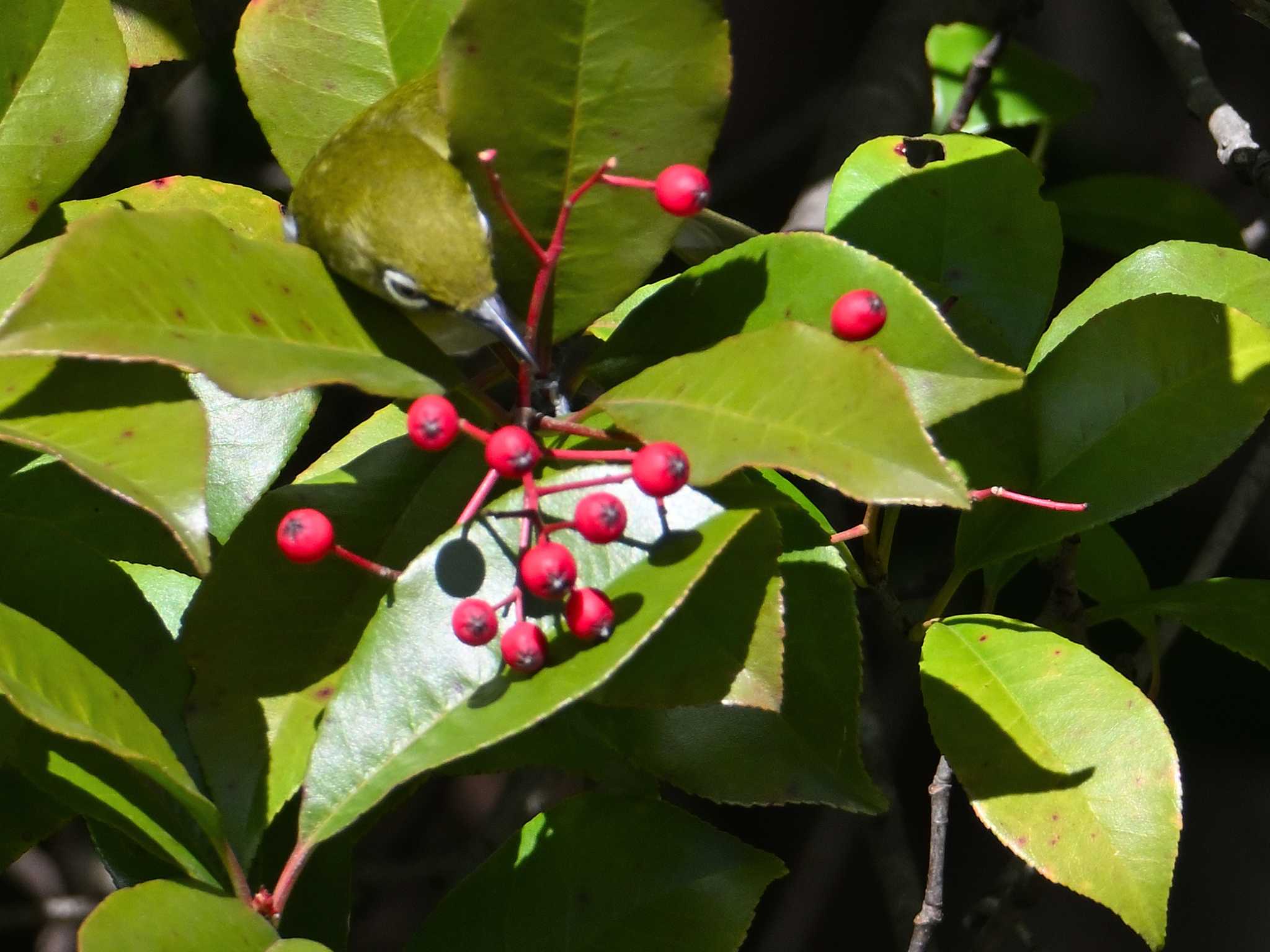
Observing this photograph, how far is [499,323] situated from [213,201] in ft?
1.50

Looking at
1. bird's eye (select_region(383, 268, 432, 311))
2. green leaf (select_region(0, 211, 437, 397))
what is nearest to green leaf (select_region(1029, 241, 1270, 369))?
bird's eye (select_region(383, 268, 432, 311))

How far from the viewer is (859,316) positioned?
831mm

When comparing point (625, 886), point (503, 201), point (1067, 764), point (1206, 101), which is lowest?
point (625, 886)

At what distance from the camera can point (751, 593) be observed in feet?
2.83

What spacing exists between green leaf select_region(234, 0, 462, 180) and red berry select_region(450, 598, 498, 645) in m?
0.56

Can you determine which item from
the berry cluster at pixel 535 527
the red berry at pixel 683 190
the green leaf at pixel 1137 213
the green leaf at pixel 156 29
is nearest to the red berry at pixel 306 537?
the berry cluster at pixel 535 527

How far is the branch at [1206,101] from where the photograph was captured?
55.4 inches

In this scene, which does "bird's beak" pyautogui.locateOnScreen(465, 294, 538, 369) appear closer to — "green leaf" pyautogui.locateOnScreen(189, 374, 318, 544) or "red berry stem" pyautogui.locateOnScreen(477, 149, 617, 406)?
"red berry stem" pyautogui.locateOnScreen(477, 149, 617, 406)

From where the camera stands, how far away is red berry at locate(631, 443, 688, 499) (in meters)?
0.74

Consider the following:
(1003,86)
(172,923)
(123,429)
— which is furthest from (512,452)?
(1003,86)

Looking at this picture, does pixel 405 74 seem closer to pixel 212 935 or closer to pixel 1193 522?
pixel 212 935

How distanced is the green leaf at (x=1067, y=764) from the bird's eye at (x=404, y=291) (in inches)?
21.9

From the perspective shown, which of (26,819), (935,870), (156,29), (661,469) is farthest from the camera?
(156,29)

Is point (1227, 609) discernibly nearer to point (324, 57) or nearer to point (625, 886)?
point (625, 886)
